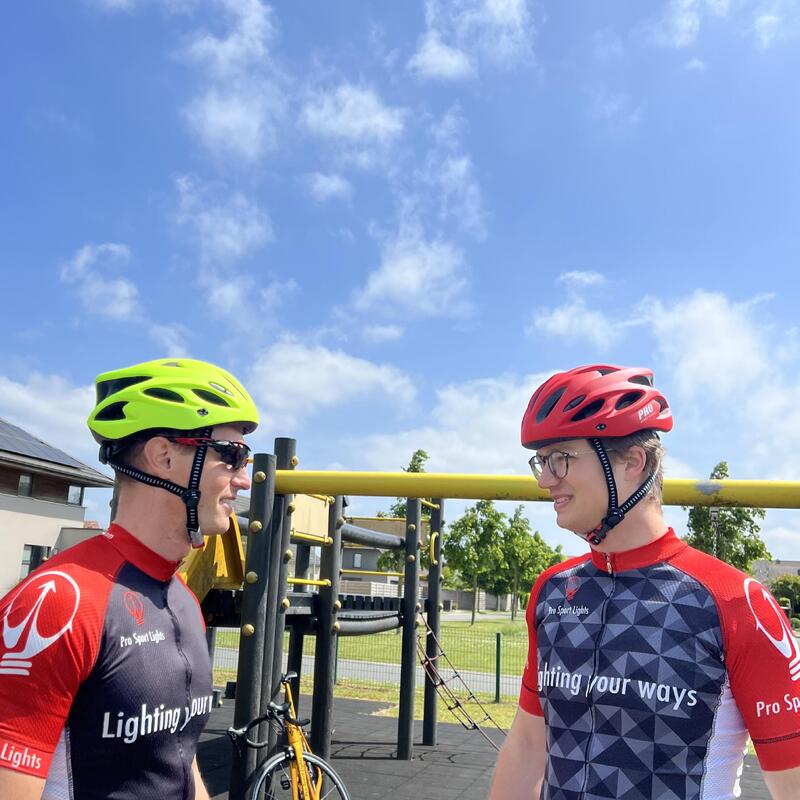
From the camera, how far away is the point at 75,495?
37.6 metres

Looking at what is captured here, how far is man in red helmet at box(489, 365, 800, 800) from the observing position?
2.10m

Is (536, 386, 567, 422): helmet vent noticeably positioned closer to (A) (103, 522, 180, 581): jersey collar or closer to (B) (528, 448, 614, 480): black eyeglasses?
(B) (528, 448, 614, 480): black eyeglasses

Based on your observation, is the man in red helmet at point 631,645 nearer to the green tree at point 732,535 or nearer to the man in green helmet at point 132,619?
the man in green helmet at point 132,619

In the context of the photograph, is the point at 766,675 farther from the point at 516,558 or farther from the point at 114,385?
the point at 516,558

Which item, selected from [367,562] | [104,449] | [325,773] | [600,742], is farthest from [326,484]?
[367,562]

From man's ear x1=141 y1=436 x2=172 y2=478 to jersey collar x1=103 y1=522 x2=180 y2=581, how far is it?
189 mm

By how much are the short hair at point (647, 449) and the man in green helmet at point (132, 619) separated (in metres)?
1.17

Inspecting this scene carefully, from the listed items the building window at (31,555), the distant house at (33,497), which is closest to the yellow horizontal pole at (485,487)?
the distant house at (33,497)

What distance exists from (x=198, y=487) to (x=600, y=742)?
1.37 meters

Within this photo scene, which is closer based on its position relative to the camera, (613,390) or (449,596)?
(613,390)

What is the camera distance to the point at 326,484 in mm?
5277

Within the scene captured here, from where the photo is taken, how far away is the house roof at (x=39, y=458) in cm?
3300

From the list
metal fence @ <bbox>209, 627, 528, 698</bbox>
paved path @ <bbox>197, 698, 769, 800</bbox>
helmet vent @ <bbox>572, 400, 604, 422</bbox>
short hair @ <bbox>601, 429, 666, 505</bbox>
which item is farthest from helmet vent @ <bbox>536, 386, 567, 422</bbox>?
metal fence @ <bbox>209, 627, 528, 698</bbox>

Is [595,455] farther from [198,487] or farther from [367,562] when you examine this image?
[367,562]
